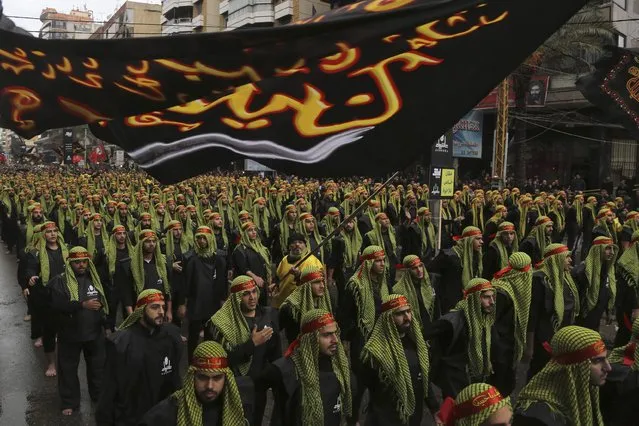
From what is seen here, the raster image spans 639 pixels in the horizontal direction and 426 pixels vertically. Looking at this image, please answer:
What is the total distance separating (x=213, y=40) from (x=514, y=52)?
1.46 m

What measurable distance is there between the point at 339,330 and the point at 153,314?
5.45 ft

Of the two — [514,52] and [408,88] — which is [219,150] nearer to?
[408,88]

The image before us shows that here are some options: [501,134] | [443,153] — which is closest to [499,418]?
[443,153]

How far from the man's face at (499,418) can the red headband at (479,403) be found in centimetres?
4

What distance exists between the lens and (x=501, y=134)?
1983 cm

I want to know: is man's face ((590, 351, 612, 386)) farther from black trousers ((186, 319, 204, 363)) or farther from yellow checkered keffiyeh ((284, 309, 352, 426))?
Answer: black trousers ((186, 319, 204, 363))

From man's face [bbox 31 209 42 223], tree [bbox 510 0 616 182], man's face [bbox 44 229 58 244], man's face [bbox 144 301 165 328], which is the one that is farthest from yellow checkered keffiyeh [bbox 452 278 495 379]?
tree [bbox 510 0 616 182]

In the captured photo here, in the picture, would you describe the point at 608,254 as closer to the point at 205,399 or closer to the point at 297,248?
the point at 297,248

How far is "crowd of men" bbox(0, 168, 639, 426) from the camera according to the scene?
343 cm

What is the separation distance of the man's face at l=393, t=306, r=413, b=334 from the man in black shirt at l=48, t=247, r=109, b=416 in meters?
3.03

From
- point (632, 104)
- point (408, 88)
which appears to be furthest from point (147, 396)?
point (632, 104)

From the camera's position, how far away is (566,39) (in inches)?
887

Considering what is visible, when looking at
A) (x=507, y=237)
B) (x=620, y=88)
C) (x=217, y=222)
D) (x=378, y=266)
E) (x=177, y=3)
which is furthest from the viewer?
(x=177, y=3)

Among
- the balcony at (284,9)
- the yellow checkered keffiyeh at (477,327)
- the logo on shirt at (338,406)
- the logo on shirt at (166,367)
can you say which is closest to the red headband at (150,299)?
the logo on shirt at (166,367)
